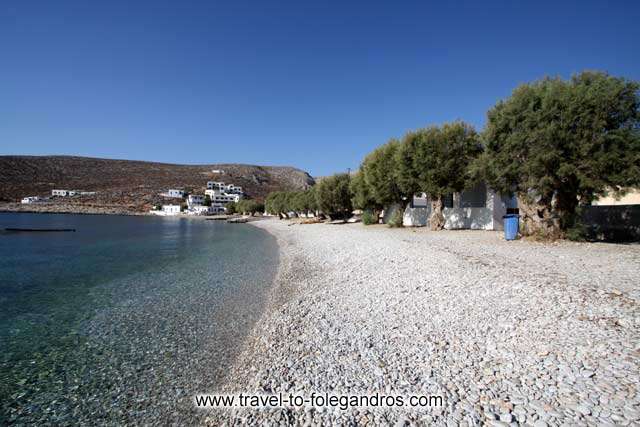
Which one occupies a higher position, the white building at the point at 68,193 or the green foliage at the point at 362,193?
the white building at the point at 68,193

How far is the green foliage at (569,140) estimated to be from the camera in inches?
523

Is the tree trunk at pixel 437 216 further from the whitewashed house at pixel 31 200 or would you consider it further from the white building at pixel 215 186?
the whitewashed house at pixel 31 200

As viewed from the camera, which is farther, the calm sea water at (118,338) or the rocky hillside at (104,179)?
the rocky hillside at (104,179)

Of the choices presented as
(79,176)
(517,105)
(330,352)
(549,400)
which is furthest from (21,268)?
(79,176)

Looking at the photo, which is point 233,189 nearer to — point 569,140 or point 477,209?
point 477,209

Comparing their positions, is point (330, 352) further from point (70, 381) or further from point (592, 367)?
point (70, 381)

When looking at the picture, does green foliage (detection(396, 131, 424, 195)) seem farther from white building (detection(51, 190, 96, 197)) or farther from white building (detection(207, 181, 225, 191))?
white building (detection(207, 181, 225, 191))

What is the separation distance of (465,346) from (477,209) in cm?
2291

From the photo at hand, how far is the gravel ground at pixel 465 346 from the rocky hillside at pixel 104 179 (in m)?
127

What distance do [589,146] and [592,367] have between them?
13.5 m

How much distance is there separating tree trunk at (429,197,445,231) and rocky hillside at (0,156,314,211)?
4671 inches

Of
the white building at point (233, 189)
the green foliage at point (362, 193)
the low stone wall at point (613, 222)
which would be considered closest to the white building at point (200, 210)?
the white building at point (233, 189)

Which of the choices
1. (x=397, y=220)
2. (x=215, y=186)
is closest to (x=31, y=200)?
(x=215, y=186)

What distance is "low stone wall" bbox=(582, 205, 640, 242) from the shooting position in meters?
17.4
